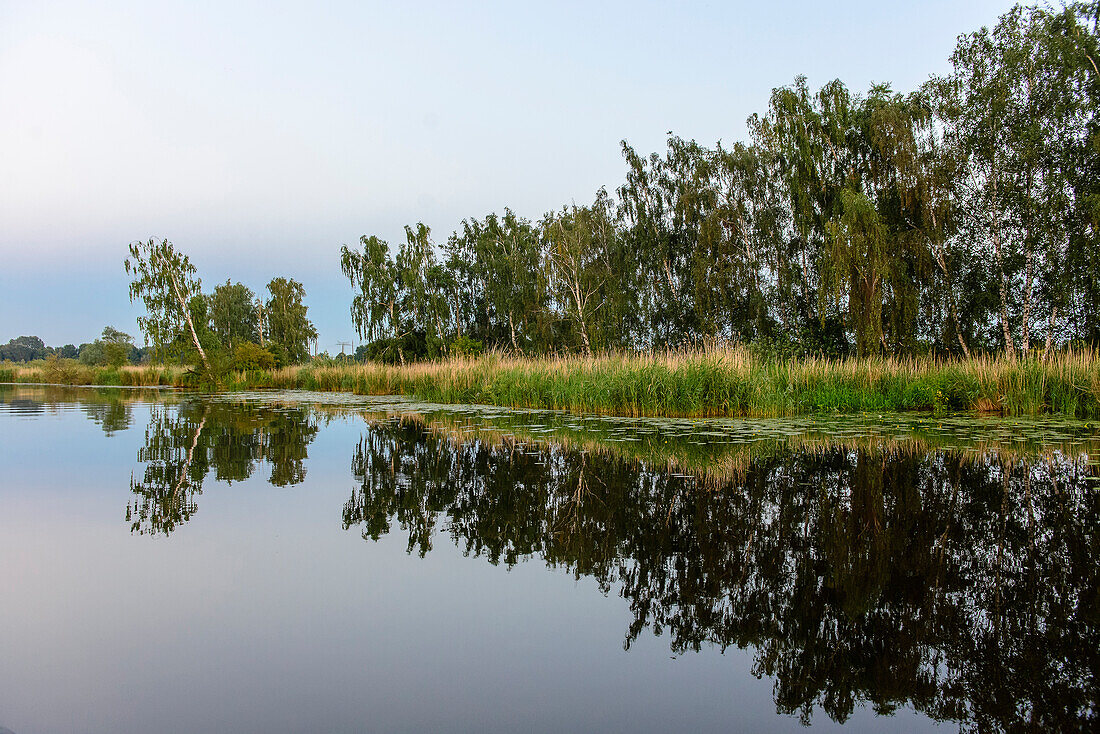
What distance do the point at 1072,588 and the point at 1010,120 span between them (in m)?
23.5

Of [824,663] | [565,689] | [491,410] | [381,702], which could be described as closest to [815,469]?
[824,663]

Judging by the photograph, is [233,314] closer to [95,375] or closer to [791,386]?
[95,375]

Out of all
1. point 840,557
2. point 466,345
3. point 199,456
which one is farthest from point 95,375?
point 840,557

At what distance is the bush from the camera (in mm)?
31469

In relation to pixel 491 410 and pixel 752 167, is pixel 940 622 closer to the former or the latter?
pixel 491 410

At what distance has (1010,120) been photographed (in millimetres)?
20844

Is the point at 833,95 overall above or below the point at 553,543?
above

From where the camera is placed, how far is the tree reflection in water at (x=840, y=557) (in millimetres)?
2375

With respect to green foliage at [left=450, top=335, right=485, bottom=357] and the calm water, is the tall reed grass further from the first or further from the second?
green foliage at [left=450, top=335, right=485, bottom=357]

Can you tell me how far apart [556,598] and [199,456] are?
255 inches

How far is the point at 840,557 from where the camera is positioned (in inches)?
145

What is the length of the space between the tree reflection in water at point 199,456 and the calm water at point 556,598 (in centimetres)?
8

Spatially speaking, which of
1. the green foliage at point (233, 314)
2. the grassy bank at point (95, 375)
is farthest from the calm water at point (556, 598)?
the green foliage at point (233, 314)

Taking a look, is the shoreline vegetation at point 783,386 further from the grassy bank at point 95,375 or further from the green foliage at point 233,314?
the green foliage at point 233,314
